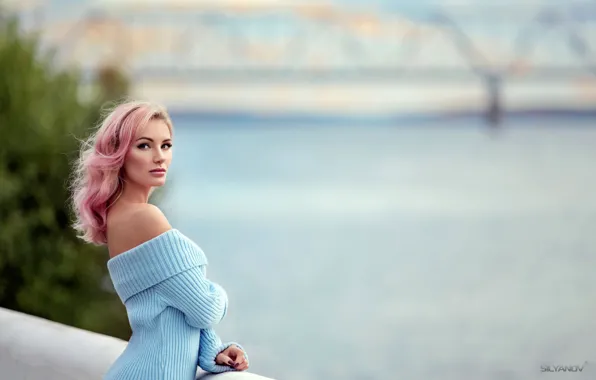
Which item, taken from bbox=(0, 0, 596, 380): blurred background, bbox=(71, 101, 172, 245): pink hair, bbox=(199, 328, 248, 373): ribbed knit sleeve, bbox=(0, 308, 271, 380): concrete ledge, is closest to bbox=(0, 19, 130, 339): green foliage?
bbox=(0, 0, 596, 380): blurred background

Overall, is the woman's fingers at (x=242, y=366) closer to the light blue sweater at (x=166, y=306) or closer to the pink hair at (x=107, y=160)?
the light blue sweater at (x=166, y=306)

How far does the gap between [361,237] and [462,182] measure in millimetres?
5184

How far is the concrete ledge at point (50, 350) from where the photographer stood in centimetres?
203

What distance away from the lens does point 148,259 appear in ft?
5.53

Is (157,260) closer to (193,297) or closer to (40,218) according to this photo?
(193,297)

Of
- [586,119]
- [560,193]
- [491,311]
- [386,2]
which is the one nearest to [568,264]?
[491,311]

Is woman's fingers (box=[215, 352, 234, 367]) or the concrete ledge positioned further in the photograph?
the concrete ledge

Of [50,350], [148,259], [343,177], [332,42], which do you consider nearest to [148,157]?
[148,259]

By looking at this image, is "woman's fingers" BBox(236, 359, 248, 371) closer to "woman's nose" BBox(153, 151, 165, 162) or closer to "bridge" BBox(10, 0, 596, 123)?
"woman's nose" BBox(153, 151, 165, 162)

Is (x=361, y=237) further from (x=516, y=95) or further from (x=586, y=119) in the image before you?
(x=586, y=119)

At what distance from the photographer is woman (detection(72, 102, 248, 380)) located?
1.68 meters

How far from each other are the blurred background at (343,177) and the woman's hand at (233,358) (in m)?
0.63

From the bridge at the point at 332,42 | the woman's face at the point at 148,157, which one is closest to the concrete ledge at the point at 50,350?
the woman's face at the point at 148,157

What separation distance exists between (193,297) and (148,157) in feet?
0.78
